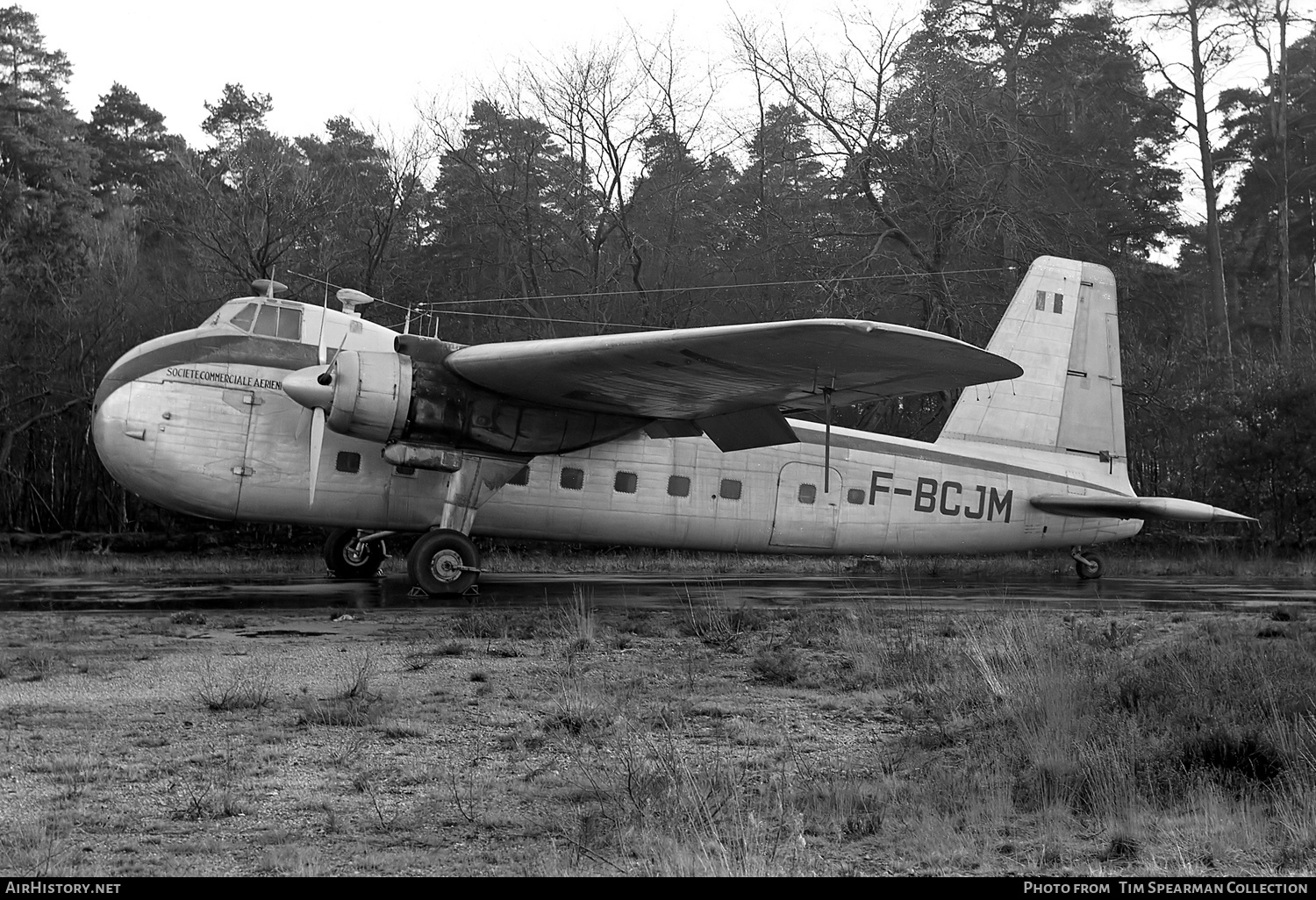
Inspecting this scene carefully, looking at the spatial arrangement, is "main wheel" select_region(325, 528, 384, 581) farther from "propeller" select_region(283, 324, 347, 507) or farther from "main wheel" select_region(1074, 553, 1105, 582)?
"main wheel" select_region(1074, 553, 1105, 582)

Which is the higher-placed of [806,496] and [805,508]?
[806,496]

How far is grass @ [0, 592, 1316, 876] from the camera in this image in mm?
4102

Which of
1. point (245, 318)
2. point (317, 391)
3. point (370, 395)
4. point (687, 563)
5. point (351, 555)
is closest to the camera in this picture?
point (370, 395)

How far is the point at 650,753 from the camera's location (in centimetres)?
547

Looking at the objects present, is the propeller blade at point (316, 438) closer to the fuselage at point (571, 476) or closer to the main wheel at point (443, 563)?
the fuselage at point (571, 476)

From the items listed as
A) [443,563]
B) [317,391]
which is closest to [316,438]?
[317,391]

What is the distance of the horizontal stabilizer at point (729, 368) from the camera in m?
11.4

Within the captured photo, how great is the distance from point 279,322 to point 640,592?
6493mm

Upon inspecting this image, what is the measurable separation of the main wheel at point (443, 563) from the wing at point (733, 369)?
2.15m

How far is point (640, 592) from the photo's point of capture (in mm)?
16062

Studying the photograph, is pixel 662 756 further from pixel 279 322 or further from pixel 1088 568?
pixel 1088 568
